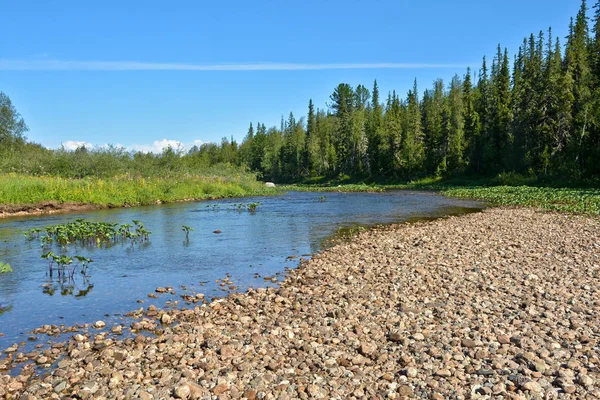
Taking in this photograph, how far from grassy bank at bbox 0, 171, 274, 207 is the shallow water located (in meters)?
5.79

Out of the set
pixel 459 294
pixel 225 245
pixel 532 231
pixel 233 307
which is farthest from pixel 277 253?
pixel 532 231

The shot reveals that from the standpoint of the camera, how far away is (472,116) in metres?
75.6

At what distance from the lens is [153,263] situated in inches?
595

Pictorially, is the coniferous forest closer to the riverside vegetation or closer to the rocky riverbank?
the riverside vegetation

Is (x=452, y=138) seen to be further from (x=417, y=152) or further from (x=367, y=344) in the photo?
(x=367, y=344)

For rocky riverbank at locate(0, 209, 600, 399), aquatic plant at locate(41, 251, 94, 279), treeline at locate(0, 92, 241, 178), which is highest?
treeline at locate(0, 92, 241, 178)

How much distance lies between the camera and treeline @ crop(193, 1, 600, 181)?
5316 cm

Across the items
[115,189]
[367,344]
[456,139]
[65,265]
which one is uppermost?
[456,139]

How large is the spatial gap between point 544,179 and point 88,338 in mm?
51989

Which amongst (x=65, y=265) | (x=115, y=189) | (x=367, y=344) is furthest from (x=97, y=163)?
(x=367, y=344)

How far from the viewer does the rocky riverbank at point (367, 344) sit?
612cm

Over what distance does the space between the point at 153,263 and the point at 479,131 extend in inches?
2687

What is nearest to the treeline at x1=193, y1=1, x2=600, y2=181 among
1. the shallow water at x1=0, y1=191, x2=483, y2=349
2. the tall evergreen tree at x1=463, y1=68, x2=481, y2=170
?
the tall evergreen tree at x1=463, y1=68, x2=481, y2=170

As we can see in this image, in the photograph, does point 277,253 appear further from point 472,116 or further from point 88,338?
point 472,116
